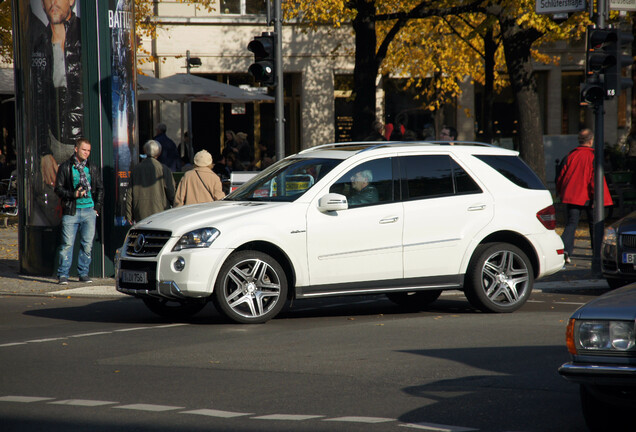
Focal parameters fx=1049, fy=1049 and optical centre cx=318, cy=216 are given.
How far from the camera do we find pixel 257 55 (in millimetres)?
14398

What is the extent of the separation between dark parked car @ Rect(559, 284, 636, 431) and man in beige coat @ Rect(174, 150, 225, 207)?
8530 millimetres

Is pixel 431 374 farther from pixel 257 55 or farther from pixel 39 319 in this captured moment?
pixel 257 55

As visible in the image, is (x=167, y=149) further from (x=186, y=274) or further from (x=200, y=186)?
(x=186, y=274)

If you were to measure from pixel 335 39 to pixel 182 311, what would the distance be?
2398 cm

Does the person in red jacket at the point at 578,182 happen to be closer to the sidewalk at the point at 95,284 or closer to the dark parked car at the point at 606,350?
the sidewalk at the point at 95,284

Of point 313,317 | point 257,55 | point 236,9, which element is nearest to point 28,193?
point 257,55

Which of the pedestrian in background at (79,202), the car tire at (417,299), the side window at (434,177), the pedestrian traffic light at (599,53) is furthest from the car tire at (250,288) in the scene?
the pedestrian traffic light at (599,53)

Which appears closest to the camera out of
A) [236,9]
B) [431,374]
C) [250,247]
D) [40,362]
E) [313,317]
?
[431,374]

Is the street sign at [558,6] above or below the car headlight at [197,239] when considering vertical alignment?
above

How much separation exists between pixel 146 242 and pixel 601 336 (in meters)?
5.96

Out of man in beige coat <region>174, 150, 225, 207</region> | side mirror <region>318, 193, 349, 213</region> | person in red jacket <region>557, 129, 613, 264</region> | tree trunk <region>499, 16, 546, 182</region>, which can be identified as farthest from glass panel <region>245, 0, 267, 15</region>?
side mirror <region>318, 193, 349, 213</region>

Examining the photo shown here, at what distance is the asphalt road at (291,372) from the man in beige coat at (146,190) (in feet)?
9.75

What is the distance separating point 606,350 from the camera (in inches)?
197

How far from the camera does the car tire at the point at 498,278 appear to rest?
10875mm
